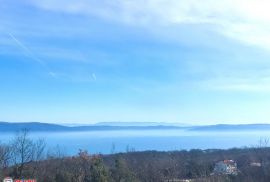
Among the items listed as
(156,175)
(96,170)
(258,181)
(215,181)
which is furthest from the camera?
(156,175)

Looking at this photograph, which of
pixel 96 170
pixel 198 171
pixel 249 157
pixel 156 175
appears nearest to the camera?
pixel 96 170

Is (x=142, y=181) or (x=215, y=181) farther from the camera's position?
(x=142, y=181)

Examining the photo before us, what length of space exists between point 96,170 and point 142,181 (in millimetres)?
8575

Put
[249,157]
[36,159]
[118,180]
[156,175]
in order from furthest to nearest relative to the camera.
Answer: [249,157] < [156,175] < [36,159] < [118,180]

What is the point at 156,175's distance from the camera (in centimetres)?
2600

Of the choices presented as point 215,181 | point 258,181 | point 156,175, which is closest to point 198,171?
point 156,175

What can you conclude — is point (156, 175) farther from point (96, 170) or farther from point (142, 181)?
point (96, 170)

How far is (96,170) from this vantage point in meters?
16.7

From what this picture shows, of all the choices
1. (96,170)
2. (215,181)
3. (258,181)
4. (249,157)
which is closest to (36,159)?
(96,170)

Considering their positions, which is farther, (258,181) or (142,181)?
(142,181)

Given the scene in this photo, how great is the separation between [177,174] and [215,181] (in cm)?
1091

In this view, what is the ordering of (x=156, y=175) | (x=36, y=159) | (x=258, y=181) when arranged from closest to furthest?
(x=258, y=181) → (x=36, y=159) → (x=156, y=175)

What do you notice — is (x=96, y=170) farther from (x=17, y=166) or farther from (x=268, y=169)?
(x=268, y=169)

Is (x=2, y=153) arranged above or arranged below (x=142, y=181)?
above
